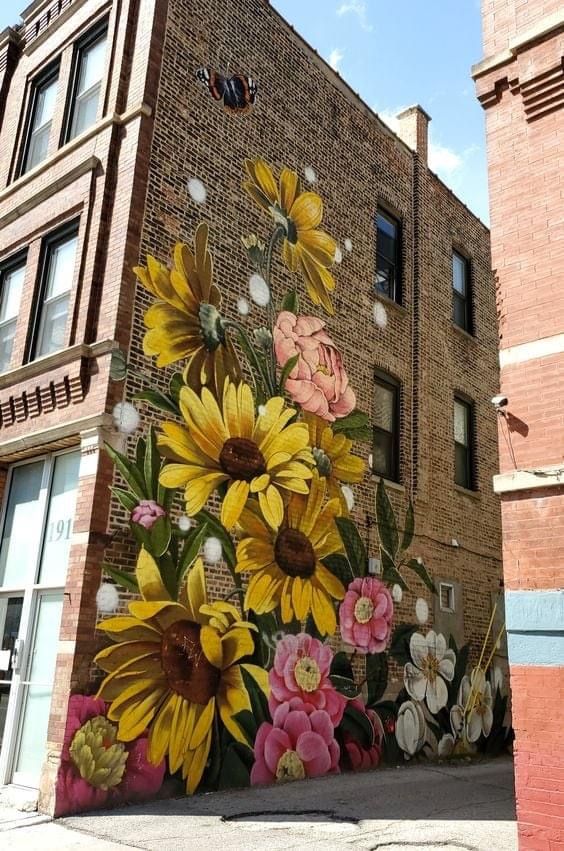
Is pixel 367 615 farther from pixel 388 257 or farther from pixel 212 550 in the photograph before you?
pixel 388 257

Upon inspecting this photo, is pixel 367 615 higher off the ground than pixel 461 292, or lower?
lower

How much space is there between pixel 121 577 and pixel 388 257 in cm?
899

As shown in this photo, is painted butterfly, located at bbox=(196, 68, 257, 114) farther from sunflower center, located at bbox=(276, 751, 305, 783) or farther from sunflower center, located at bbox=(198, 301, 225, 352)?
sunflower center, located at bbox=(276, 751, 305, 783)

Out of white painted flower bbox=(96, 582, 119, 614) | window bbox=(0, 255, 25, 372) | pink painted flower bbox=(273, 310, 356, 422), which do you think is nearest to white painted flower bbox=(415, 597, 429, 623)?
pink painted flower bbox=(273, 310, 356, 422)

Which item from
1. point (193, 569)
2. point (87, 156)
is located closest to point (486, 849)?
point (193, 569)

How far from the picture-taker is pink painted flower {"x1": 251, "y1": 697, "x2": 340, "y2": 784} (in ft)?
32.0

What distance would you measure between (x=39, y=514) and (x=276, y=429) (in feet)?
11.2

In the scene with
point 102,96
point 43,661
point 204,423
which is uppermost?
point 102,96

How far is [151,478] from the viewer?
29.8ft

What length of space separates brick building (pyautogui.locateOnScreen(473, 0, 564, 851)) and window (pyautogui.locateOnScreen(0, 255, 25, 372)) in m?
7.26

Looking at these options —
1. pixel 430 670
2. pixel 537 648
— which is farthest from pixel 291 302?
pixel 537 648

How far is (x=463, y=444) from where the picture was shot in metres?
15.8

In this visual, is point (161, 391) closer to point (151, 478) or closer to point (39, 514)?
point (151, 478)

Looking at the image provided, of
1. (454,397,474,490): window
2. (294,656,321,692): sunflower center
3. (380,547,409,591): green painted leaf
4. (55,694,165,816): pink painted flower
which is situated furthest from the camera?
(454,397,474,490): window
